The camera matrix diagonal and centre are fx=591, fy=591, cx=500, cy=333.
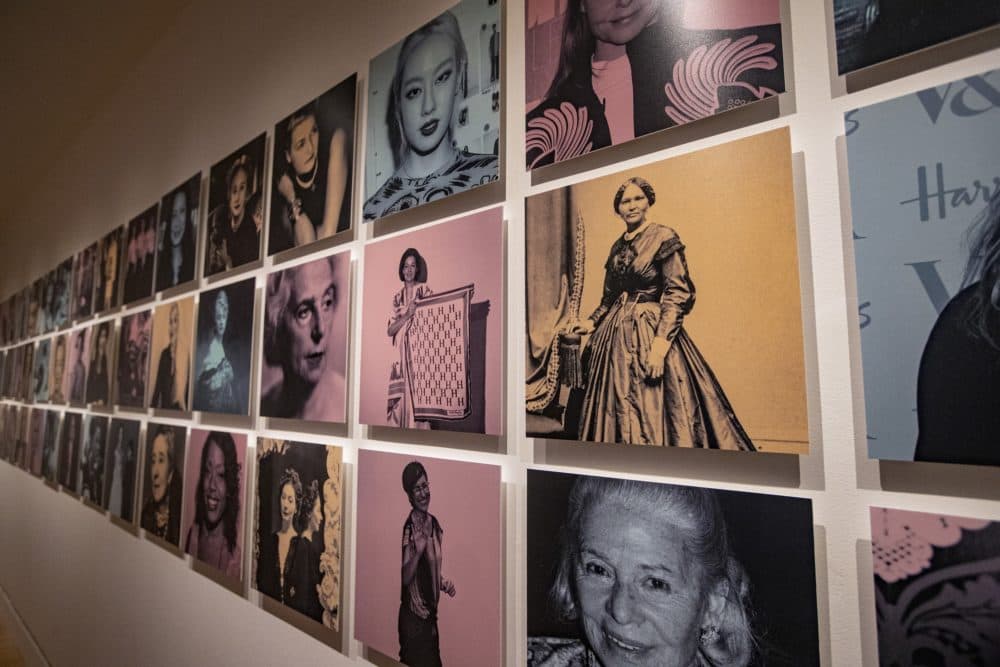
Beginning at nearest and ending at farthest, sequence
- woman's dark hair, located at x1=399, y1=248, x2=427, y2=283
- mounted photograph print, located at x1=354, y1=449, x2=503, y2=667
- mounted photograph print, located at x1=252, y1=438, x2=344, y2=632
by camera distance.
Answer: mounted photograph print, located at x1=354, y1=449, x2=503, y2=667
woman's dark hair, located at x1=399, y1=248, x2=427, y2=283
mounted photograph print, located at x1=252, y1=438, x2=344, y2=632

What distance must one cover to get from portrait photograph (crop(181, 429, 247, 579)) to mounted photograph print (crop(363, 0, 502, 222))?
0.81 meters

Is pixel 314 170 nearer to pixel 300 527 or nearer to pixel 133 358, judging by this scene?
pixel 300 527

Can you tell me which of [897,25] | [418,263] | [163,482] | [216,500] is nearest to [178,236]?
[163,482]

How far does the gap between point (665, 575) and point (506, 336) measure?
0.40 meters

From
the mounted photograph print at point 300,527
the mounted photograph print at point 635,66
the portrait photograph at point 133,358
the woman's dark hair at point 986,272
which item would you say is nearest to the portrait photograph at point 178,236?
the portrait photograph at point 133,358

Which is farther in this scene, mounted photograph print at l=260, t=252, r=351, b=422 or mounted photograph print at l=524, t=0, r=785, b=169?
mounted photograph print at l=260, t=252, r=351, b=422

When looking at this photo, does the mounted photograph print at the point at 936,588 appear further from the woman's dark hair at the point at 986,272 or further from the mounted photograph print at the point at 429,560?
the mounted photograph print at the point at 429,560

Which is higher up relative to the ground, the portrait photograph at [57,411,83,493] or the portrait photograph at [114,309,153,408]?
the portrait photograph at [114,309,153,408]

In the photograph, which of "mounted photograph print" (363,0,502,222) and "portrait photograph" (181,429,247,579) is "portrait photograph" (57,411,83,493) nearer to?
"portrait photograph" (181,429,247,579)

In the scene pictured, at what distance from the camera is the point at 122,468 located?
2238 mm

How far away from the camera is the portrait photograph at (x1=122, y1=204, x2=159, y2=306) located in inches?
85.0

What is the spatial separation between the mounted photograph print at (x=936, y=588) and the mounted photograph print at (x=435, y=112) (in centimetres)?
71

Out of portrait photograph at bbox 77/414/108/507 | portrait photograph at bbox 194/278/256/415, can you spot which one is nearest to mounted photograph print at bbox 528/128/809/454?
portrait photograph at bbox 194/278/256/415

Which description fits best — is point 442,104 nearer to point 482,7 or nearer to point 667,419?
point 482,7
